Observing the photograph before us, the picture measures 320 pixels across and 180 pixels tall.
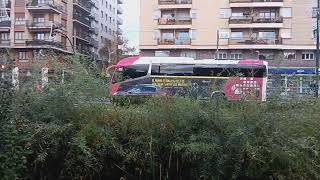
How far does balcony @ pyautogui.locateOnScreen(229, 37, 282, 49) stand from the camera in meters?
53.9

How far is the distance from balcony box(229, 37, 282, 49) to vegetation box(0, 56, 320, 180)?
48625 millimetres

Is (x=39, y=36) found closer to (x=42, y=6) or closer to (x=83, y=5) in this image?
(x=42, y=6)

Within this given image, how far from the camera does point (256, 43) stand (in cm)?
5428

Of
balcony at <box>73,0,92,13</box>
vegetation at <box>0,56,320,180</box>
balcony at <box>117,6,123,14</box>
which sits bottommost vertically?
vegetation at <box>0,56,320,180</box>

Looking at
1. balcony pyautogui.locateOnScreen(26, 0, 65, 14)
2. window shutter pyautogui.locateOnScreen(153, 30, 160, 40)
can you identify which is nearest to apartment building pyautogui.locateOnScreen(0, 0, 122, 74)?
balcony pyautogui.locateOnScreen(26, 0, 65, 14)

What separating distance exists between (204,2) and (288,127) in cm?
5253

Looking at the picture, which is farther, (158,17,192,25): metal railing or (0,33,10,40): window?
(0,33,10,40): window

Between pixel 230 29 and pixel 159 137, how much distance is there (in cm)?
5053

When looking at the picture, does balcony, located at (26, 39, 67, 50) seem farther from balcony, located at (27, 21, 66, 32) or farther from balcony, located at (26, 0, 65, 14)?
balcony, located at (26, 0, 65, 14)

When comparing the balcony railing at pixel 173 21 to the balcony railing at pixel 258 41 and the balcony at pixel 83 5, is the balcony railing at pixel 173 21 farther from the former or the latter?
the balcony at pixel 83 5

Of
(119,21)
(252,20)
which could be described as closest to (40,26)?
(252,20)

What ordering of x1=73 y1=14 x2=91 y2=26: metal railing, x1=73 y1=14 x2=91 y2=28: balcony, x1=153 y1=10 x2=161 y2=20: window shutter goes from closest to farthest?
x1=153 y1=10 x2=161 y2=20: window shutter, x1=73 y1=14 x2=91 y2=28: balcony, x1=73 y1=14 x2=91 y2=26: metal railing

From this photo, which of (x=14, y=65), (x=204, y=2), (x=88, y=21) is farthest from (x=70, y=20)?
(x=14, y=65)

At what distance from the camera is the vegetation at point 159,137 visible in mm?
5918
